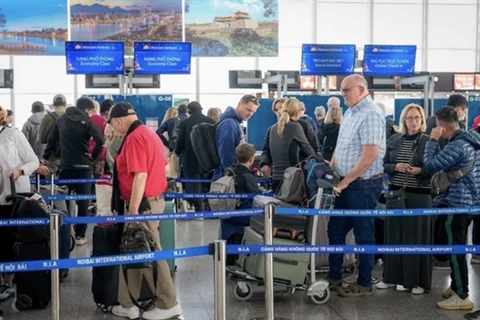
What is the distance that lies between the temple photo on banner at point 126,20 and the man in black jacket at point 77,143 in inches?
414

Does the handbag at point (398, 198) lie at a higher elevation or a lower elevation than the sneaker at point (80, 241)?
higher

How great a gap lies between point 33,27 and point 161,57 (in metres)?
5.37

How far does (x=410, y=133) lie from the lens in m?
6.09

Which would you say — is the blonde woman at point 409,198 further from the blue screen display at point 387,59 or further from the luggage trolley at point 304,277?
the blue screen display at point 387,59

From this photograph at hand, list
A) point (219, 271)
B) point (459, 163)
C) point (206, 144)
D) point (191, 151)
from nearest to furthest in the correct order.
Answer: point (219, 271)
point (459, 163)
point (206, 144)
point (191, 151)

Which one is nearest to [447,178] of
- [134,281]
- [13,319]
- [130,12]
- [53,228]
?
[134,281]

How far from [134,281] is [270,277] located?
1.05 meters

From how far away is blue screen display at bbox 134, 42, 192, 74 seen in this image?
44.8 feet

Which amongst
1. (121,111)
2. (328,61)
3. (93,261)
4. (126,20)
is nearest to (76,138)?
(121,111)

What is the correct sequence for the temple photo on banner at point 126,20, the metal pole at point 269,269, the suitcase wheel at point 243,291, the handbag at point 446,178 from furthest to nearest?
the temple photo on banner at point 126,20
the suitcase wheel at point 243,291
the handbag at point 446,178
the metal pole at point 269,269

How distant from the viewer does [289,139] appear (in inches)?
273

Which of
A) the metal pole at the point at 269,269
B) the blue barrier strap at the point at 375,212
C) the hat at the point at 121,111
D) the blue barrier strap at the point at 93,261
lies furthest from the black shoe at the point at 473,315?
the hat at the point at 121,111

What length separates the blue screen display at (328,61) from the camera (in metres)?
14.0

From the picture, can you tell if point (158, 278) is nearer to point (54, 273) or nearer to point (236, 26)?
point (54, 273)
